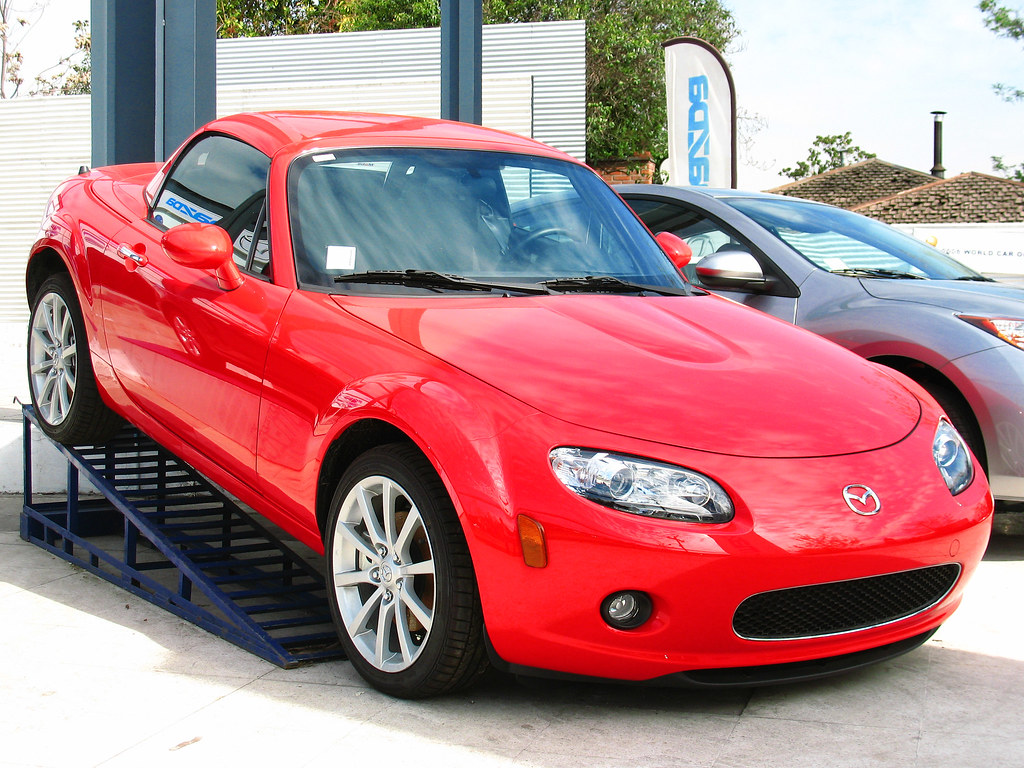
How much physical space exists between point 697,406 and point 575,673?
753mm

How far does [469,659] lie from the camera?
2859mm

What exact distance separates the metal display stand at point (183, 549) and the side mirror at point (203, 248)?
1071 mm

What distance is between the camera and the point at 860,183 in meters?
51.3

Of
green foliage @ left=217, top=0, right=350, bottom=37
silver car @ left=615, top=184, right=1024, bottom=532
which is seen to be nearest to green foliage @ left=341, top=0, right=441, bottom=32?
green foliage @ left=217, top=0, right=350, bottom=37

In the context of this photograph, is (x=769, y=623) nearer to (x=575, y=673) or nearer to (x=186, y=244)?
(x=575, y=673)

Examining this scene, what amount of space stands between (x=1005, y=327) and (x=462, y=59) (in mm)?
4769

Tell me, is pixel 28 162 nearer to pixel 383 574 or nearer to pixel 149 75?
pixel 149 75

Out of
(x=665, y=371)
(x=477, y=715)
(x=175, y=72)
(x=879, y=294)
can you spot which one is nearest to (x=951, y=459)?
(x=665, y=371)

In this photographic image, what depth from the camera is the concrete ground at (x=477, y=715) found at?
2670mm

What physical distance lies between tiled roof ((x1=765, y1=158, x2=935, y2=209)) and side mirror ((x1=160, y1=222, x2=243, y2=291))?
4847 centimetres

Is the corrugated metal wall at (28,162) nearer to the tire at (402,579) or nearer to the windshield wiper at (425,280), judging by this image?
the windshield wiper at (425,280)

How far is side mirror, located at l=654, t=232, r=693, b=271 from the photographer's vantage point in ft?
14.3

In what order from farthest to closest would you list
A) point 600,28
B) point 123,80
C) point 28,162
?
point 600,28 → point 28,162 → point 123,80

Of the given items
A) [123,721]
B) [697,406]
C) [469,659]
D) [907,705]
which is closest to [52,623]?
[123,721]
